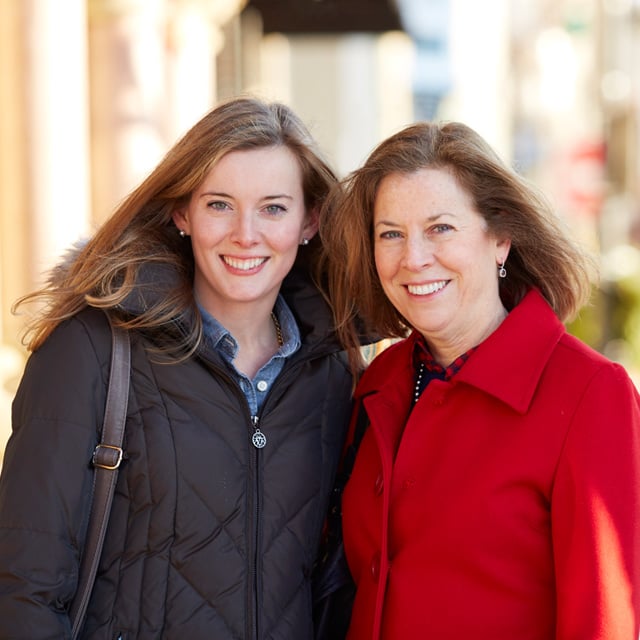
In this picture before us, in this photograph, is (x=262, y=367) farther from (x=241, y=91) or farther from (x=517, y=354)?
(x=241, y=91)

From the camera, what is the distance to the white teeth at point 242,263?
2984mm

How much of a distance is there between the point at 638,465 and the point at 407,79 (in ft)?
53.6

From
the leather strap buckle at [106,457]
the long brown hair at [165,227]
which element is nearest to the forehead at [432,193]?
the long brown hair at [165,227]

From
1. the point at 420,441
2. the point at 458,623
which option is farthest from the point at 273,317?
the point at 458,623

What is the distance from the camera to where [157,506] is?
265 cm

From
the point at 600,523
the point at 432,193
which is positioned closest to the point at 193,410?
the point at 432,193

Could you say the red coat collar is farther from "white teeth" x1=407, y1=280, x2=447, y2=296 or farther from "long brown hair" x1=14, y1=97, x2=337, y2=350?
"long brown hair" x1=14, y1=97, x2=337, y2=350

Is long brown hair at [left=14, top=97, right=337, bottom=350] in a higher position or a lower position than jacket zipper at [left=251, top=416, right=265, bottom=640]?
higher

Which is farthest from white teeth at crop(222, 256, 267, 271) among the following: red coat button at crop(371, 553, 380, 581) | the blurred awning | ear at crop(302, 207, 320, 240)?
the blurred awning

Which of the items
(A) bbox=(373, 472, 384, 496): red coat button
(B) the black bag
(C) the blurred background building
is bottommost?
(B) the black bag

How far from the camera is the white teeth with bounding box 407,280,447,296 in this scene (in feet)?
9.21

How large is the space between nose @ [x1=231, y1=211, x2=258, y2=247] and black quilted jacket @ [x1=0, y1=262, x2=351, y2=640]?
0.35 meters

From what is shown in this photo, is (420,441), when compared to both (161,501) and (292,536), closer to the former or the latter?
(292,536)

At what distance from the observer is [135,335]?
109 inches
